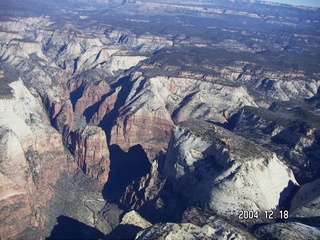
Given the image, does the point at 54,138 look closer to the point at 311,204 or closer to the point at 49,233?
the point at 49,233

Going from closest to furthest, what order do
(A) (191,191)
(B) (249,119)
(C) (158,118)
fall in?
(A) (191,191) < (B) (249,119) < (C) (158,118)

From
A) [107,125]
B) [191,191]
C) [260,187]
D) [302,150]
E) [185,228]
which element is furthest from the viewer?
[107,125]

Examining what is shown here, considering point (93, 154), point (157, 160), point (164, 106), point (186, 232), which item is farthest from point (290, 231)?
point (164, 106)

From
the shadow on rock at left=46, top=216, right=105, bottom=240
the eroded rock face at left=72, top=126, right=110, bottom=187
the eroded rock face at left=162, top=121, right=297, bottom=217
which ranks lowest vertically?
the shadow on rock at left=46, top=216, right=105, bottom=240

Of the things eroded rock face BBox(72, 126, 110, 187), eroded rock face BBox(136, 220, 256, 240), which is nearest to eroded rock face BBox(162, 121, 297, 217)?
eroded rock face BBox(136, 220, 256, 240)

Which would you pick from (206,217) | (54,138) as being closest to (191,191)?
(206,217)

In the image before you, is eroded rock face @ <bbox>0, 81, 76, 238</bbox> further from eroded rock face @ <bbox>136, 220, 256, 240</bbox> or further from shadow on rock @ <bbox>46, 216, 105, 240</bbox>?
eroded rock face @ <bbox>136, 220, 256, 240</bbox>
